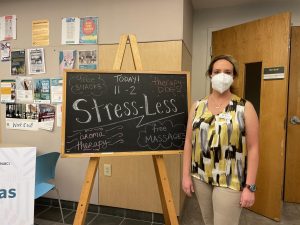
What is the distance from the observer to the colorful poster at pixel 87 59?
250cm

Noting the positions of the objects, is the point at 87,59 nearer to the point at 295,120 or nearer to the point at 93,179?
the point at 93,179

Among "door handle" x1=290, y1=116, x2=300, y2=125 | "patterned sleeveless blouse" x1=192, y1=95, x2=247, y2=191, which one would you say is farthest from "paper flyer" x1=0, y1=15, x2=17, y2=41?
"door handle" x1=290, y1=116, x2=300, y2=125

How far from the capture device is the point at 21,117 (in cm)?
275

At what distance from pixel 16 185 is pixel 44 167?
2.16ft

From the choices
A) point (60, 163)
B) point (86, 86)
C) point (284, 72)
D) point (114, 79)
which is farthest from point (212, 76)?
point (60, 163)

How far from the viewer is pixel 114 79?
1790 mm

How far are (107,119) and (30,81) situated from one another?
142 centimetres

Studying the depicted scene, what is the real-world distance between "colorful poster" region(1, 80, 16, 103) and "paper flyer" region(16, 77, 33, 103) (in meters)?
0.05

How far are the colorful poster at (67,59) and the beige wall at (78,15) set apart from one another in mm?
54

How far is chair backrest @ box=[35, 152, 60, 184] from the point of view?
2.06 metres

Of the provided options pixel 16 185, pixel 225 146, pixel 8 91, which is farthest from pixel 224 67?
pixel 8 91

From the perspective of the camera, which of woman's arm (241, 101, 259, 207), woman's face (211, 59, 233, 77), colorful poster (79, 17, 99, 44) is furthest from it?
colorful poster (79, 17, 99, 44)

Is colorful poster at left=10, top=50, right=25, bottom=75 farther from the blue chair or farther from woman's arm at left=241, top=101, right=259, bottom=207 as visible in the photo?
woman's arm at left=241, top=101, right=259, bottom=207

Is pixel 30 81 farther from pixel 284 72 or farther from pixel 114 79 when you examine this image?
pixel 284 72
